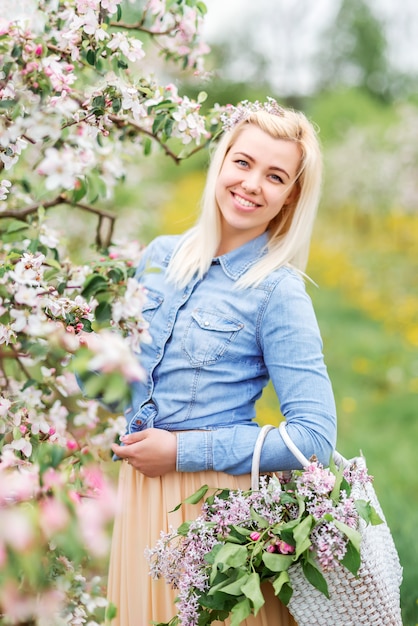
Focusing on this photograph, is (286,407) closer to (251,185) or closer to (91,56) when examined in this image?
(251,185)

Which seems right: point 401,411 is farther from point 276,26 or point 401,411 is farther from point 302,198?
point 276,26

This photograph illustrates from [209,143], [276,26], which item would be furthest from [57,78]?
[276,26]

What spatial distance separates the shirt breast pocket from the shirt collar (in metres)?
0.14

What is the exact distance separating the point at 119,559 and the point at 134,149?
54.7 inches

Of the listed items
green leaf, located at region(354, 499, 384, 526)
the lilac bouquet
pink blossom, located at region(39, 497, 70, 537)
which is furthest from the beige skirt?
pink blossom, located at region(39, 497, 70, 537)

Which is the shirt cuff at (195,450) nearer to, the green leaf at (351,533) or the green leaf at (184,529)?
the green leaf at (184,529)

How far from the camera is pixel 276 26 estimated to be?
37.6m

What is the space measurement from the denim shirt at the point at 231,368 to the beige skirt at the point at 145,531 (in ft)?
0.23

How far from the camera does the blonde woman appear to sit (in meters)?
1.83

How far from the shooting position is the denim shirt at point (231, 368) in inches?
71.2

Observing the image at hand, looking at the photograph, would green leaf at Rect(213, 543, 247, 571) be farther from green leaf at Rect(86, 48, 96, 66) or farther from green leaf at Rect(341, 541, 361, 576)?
green leaf at Rect(86, 48, 96, 66)

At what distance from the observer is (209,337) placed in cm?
192

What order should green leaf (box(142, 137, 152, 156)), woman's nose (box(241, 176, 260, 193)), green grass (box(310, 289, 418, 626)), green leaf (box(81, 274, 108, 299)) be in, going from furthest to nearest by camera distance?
green grass (box(310, 289, 418, 626))
green leaf (box(142, 137, 152, 156))
woman's nose (box(241, 176, 260, 193))
green leaf (box(81, 274, 108, 299))

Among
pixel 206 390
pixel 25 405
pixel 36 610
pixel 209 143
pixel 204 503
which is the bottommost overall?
pixel 36 610
